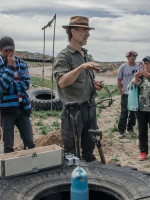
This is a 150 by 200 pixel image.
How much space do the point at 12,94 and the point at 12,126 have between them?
0.41 metres

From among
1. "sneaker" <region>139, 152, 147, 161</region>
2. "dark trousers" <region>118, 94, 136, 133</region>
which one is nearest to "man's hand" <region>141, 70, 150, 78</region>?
"sneaker" <region>139, 152, 147, 161</region>

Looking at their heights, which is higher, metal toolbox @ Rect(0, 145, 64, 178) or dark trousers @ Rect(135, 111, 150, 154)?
metal toolbox @ Rect(0, 145, 64, 178)

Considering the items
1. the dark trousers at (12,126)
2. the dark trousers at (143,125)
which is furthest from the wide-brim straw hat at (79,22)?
the dark trousers at (143,125)

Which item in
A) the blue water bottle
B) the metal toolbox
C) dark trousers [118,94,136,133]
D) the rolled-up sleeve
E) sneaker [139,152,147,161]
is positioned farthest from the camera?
dark trousers [118,94,136,133]

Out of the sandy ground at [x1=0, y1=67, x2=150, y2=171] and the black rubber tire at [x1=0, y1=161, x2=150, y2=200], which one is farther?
the sandy ground at [x1=0, y1=67, x2=150, y2=171]

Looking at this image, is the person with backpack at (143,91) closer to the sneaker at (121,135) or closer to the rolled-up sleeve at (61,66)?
the sneaker at (121,135)

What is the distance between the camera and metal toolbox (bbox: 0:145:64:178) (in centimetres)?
285

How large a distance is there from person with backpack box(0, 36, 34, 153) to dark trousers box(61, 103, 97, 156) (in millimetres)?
725

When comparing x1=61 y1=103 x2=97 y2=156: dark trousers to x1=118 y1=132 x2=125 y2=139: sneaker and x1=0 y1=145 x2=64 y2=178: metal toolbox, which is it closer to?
x1=0 y1=145 x2=64 y2=178: metal toolbox

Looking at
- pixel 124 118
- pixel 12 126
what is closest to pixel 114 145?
pixel 124 118

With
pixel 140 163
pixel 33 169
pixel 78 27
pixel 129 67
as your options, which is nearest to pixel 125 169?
pixel 33 169

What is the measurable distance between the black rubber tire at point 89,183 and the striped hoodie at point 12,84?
5.15ft

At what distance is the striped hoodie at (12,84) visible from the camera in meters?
4.29

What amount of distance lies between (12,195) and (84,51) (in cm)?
213
